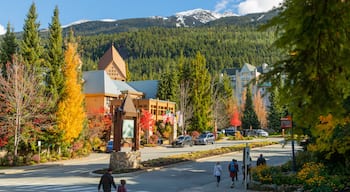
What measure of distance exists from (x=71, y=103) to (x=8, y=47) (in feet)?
26.6

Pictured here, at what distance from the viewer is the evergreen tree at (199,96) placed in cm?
6362

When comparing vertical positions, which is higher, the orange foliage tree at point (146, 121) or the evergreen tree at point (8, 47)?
the evergreen tree at point (8, 47)

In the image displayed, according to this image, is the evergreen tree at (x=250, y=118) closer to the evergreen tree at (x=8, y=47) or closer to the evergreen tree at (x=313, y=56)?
the evergreen tree at (x=8, y=47)

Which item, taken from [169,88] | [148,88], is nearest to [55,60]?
[169,88]

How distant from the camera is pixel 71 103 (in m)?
37.7

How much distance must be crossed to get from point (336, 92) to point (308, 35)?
0.96 metres

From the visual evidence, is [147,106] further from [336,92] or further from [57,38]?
[336,92]

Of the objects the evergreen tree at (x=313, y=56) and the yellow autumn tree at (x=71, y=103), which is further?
the yellow autumn tree at (x=71, y=103)

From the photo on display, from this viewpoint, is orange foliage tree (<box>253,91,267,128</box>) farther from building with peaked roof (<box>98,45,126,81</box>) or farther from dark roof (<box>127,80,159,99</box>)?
building with peaked roof (<box>98,45,126,81</box>)

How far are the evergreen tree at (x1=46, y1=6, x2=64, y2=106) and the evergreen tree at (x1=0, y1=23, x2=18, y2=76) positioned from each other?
10.7 feet

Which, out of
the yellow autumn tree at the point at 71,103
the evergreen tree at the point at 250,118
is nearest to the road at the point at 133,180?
the yellow autumn tree at the point at 71,103

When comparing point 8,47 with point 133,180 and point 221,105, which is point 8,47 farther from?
point 221,105

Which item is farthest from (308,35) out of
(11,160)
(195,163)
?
(11,160)

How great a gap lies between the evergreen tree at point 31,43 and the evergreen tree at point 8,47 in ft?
4.13
